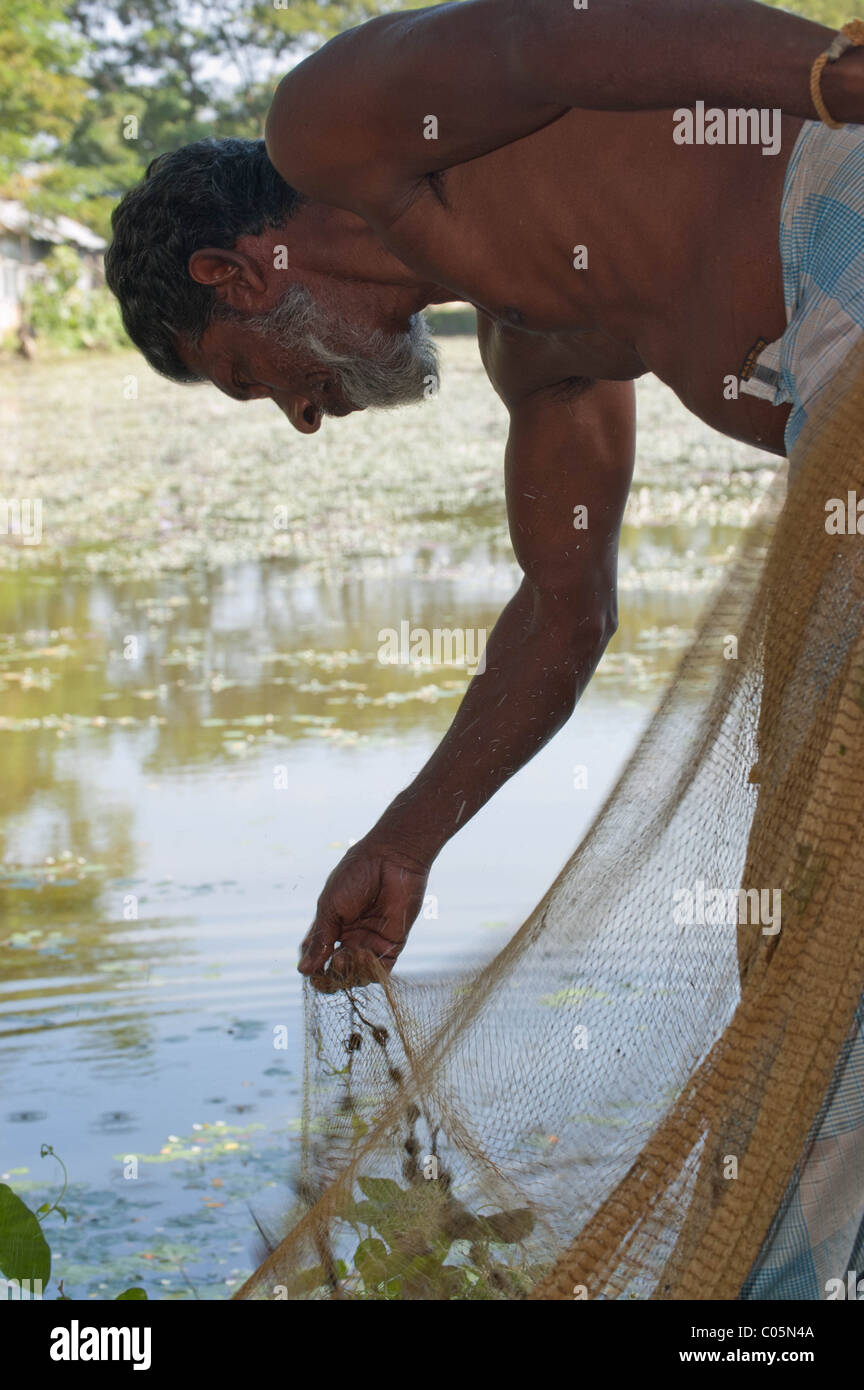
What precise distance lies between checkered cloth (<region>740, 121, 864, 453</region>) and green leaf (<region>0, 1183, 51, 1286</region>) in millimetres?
1403

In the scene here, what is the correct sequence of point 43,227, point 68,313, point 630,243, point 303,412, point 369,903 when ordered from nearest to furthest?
point 630,243 < point 369,903 < point 303,412 < point 68,313 < point 43,227

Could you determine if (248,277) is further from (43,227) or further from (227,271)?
(43,227)

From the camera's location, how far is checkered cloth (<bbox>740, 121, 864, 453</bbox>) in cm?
160

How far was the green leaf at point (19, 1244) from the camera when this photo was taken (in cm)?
212

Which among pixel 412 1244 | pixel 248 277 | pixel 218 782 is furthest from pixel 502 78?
pixel 218 782

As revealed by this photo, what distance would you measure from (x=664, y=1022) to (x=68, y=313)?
22416 mm

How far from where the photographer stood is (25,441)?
1372cm

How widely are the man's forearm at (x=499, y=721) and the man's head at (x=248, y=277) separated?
44 centimetres

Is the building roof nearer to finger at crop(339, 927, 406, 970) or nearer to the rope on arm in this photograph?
finger at crop(339, 927, 406, 970)

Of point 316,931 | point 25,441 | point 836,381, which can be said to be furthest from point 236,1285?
point 25,441

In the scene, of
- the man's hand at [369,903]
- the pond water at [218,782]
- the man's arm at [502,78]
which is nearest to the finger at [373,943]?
the man's hand at [369,903]

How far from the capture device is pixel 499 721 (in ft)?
7.27

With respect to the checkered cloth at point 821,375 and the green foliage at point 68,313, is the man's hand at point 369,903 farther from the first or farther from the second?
the green foliage at point 68,313

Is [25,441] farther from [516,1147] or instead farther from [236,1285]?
[516,1147]
